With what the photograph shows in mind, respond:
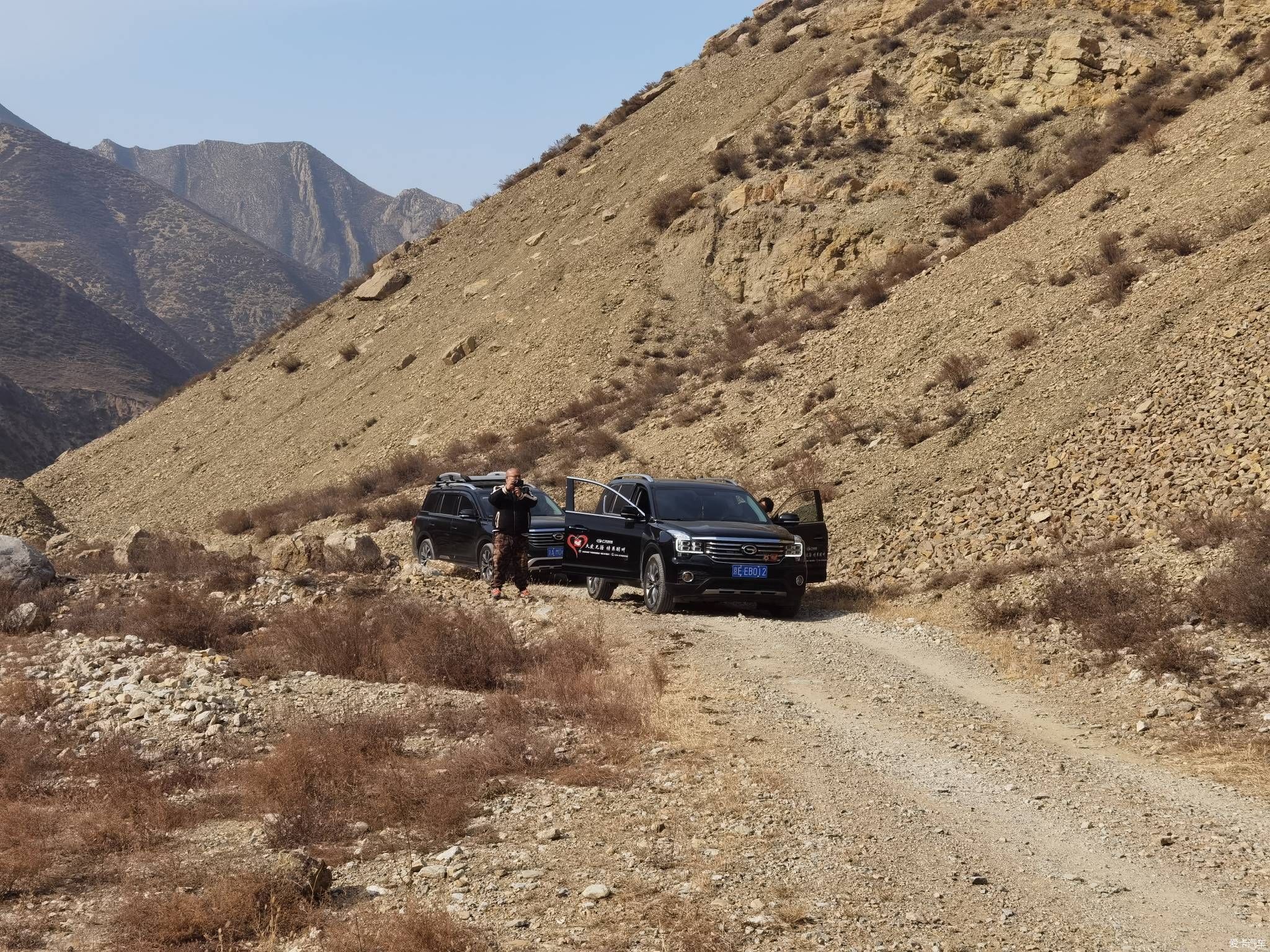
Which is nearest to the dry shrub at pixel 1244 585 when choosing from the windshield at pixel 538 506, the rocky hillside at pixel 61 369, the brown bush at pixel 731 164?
the windshield at pixel 538 506

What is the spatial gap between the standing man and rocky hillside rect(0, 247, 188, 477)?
66447mm

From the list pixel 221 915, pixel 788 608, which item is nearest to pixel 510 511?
pixel 788 608

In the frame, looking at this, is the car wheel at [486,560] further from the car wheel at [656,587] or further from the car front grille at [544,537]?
the car wheel at [656,587]

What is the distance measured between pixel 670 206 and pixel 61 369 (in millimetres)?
71638

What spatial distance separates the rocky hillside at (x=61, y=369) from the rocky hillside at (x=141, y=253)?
1365 cm

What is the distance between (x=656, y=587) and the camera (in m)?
14.0

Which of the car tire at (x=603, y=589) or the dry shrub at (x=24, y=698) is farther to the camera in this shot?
the car tire at (x=603, y=589)

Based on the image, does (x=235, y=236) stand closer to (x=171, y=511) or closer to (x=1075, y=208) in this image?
(x=171, y=511)

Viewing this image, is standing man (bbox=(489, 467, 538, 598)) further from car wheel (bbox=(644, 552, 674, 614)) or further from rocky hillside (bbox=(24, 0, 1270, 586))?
rocky hillside (bbox=(24, 0, 1270, 586))

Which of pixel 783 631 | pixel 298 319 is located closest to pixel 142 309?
pixel 298 319

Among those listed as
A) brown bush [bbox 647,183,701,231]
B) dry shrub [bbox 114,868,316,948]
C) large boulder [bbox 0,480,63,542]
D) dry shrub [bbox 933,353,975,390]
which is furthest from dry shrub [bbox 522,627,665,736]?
brown bush [bbox 647,183,701,231]

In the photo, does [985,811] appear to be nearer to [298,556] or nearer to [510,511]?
[510,511]

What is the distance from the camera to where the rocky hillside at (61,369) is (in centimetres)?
7656

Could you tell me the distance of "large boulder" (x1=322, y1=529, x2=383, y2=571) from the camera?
18.2 m
